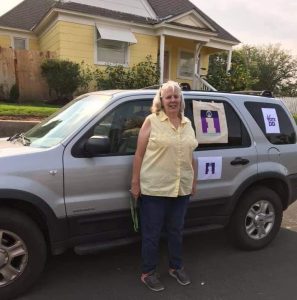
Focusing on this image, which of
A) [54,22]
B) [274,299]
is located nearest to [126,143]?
[274,299]

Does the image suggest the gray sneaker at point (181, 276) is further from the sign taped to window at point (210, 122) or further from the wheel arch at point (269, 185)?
the sign taped to window at point (210, 122)

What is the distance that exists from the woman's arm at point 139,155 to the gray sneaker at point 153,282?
79 centimetres

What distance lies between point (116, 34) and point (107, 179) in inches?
556

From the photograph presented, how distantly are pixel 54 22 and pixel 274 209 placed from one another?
1437 cm

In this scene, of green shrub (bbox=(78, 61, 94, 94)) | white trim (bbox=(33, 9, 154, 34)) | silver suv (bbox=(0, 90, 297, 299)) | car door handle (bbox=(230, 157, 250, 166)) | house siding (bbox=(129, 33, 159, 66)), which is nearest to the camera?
silver suv (bbox=(0, 90, 297, 299))

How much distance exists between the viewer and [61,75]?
14641 mm

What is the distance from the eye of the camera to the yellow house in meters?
16.5

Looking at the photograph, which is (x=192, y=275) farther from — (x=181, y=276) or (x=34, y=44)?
(x=34, y=44)

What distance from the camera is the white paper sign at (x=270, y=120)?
15.9ft

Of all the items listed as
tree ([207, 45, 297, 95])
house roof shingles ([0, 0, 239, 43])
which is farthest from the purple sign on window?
tree ([207, 45, 297, 95])

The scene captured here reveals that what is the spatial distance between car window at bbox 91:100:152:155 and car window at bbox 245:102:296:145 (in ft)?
4.69

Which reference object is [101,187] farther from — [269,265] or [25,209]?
[269,265]

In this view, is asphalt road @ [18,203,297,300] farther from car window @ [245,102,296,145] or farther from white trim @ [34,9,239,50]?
white trim @ [34,9,239,50]

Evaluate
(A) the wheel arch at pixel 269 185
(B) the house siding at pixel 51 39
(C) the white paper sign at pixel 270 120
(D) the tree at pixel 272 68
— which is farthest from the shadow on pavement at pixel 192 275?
(D) the tree at pixel 272 68
